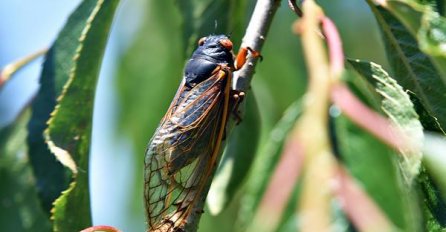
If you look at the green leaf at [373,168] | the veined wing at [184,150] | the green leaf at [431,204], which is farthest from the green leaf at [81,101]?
the green leaf at [431,204]

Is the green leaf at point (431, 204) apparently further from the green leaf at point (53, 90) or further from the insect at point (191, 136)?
the green leaf at point (53, 90)

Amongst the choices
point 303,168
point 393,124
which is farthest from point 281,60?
point 303,168

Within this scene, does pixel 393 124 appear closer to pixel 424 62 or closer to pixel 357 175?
pixel 424 62

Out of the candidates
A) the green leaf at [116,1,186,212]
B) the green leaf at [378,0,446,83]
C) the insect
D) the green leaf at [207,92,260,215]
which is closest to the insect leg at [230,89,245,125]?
the insect

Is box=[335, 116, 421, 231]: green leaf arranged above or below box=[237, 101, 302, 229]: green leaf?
below

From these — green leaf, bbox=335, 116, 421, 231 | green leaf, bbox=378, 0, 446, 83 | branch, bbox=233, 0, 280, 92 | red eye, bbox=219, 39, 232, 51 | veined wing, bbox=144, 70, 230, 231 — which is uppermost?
branch, bbox=233, 0, 280, 92

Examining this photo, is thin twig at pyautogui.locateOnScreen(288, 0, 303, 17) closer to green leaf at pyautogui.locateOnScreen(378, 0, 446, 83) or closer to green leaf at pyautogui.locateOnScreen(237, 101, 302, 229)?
green leaf at pyautogui.locateOnScreen(378, 0, 446, 83)
